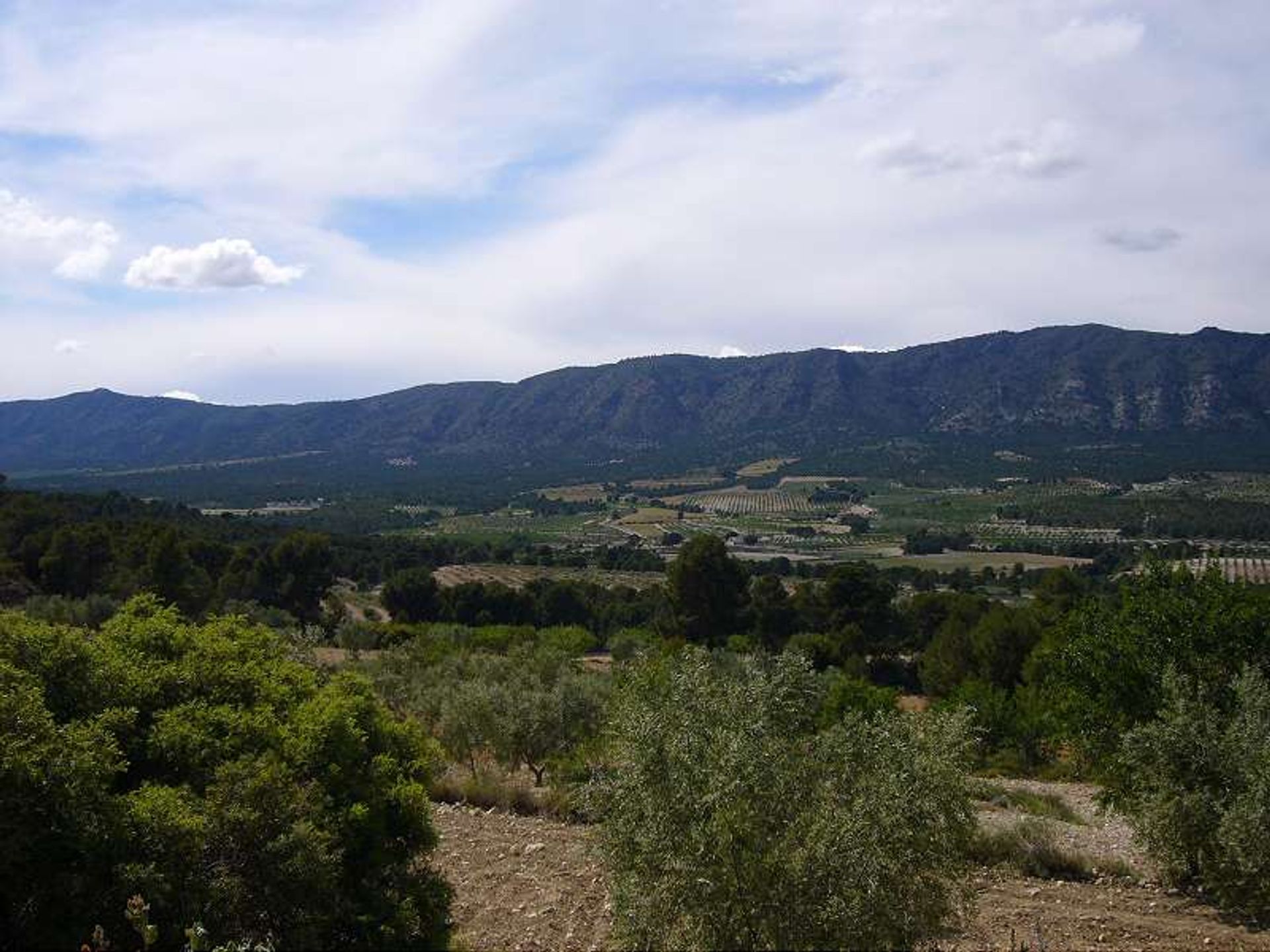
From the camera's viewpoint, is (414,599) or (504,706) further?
(414,599)

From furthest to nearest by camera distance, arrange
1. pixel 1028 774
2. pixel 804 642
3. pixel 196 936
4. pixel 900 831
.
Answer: pixel 804 642 < pixel 1028 774 < pixel 900 831 < pixel 196 936

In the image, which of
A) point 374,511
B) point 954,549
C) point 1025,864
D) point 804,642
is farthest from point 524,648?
point 374,511

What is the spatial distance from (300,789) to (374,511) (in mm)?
145964

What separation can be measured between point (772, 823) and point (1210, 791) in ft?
26.1

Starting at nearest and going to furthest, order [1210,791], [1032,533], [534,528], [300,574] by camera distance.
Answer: [1210,791], [300,574], [1032,533], [534,528]

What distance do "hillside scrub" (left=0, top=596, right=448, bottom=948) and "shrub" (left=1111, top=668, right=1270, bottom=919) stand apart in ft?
31.6

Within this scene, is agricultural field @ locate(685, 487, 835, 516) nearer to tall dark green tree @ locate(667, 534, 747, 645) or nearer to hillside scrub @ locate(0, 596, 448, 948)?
tall dark green tree @ locate(667, 534, 747, 645)

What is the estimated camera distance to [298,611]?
55.2 meters

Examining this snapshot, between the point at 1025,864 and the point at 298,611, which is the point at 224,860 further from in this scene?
the point at 298,611

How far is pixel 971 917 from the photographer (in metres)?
12.0

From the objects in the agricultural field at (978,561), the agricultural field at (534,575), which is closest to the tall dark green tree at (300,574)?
the agricultural field at (534,575)

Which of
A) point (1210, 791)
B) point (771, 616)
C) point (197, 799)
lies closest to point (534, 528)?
point (771, 616)

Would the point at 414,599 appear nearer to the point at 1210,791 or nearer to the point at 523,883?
the point at 523,883

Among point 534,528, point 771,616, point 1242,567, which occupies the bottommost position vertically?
point 1242,567
